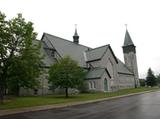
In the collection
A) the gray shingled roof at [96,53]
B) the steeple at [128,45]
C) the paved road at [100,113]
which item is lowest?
the paved road at [100,113]

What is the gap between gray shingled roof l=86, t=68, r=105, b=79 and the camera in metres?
43.7

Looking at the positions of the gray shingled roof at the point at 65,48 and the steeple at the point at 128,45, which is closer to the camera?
the gray shingled roof at the point at 65,48

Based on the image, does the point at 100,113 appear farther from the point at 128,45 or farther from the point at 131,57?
the point at 128,45

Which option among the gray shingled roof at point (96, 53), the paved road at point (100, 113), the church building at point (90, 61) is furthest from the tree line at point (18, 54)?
the gray shingled roof at point (96, 53)

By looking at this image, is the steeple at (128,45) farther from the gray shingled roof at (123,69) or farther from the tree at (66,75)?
the tree at (66,75)

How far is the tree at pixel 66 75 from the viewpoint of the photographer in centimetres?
3152

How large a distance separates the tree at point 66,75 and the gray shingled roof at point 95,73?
11.3 meters

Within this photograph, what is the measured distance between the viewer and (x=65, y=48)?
47.6 meters

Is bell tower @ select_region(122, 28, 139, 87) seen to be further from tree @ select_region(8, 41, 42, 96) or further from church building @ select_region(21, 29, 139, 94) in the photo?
tree @ select_region(8, 41, 42, 96)

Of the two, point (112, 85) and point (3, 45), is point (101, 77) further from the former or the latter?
point (3, 45)

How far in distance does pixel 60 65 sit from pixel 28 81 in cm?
1027

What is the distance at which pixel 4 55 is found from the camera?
72.3ft

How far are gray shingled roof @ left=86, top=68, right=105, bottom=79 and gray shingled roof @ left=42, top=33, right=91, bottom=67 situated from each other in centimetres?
257

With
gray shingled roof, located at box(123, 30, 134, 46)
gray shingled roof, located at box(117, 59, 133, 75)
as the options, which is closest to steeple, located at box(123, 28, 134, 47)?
gray shingled roof, located at box(123, 30, 134, 46)
